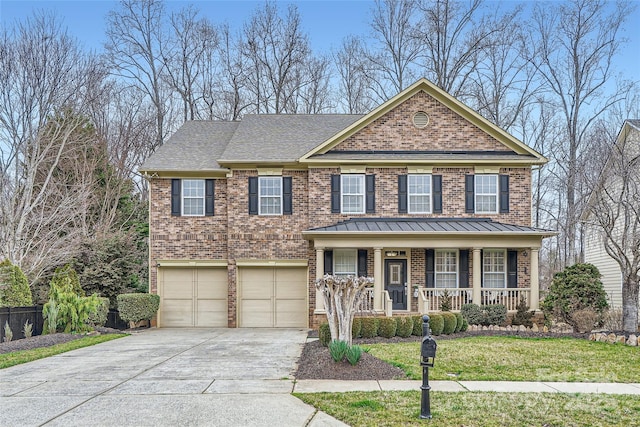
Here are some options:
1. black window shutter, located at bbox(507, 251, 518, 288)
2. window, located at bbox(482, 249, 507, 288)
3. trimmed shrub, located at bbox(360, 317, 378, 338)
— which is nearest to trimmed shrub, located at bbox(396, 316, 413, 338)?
trimmed shrub, located at bbox(360, 317, 378, 338)

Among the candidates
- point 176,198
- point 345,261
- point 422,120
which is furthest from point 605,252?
point 176,198

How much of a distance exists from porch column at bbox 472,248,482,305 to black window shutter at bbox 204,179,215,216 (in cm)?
931

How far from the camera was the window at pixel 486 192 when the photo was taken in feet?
64.8

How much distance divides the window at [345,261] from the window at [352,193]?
143 cm

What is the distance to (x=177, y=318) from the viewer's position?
822 inches

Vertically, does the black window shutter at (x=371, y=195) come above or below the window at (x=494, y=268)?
above

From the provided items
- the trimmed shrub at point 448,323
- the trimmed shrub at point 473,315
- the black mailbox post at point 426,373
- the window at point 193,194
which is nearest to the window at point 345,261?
the trimmed shrub at point 473,315

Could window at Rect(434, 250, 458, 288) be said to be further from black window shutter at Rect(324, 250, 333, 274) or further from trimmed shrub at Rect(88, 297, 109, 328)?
trimmed shrub at Rect(88, 297, 109, 328)

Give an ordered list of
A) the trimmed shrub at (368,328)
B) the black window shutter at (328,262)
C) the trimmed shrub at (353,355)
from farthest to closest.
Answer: the black window shutter at (328,262) < the trimmed shrub at (368,328) < the trimmed shrub at (353,355)

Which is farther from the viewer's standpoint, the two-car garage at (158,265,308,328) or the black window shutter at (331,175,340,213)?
the two-car garage at (158,265,308,328)

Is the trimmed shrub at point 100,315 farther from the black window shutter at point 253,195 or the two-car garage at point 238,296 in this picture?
the black window shutter at point 253,195

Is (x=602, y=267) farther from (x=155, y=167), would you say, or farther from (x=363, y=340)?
(x=155, y=167)

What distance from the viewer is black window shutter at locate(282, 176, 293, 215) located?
20.3 m

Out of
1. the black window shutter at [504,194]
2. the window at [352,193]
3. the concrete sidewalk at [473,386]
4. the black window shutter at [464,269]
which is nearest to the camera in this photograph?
the concrete sidewalk at [473,386]
